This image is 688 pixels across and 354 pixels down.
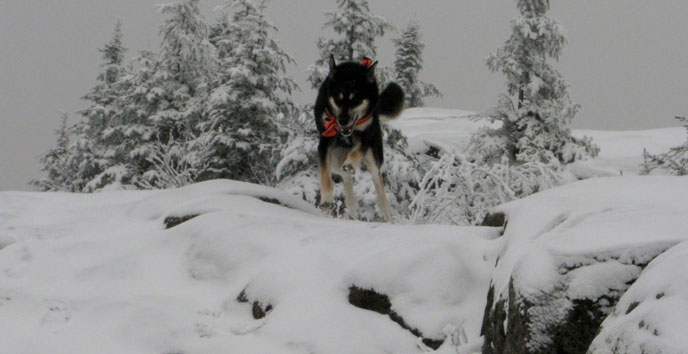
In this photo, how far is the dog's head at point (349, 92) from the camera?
6051mm

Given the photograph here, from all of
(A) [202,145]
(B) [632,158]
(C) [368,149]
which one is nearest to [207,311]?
(C) [368,149]

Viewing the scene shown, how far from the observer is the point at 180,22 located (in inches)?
751

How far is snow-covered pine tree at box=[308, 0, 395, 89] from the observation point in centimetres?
1336

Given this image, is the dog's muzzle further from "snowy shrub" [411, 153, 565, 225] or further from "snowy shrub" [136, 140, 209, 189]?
"snowy shrub" [136, 140, 209, 189]

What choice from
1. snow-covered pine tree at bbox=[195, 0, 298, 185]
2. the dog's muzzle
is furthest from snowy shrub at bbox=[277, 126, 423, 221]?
the dog's muzzle

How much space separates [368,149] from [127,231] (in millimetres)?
2923

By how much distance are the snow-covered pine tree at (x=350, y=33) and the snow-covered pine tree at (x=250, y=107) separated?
171 centimetres

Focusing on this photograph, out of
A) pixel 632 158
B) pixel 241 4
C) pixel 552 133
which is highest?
pixel 241 4

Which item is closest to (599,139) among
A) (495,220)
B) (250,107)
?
(250,107)

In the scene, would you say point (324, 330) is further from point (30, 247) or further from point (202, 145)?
point (202, 145)

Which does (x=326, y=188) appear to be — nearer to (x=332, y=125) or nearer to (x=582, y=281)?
(x=332, y=125)

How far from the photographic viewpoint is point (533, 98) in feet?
50.5

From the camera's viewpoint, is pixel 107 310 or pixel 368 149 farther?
pixel 368 149

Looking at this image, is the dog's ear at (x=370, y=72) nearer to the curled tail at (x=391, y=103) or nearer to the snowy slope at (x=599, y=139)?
the curled tail at (x=391, y=103)
